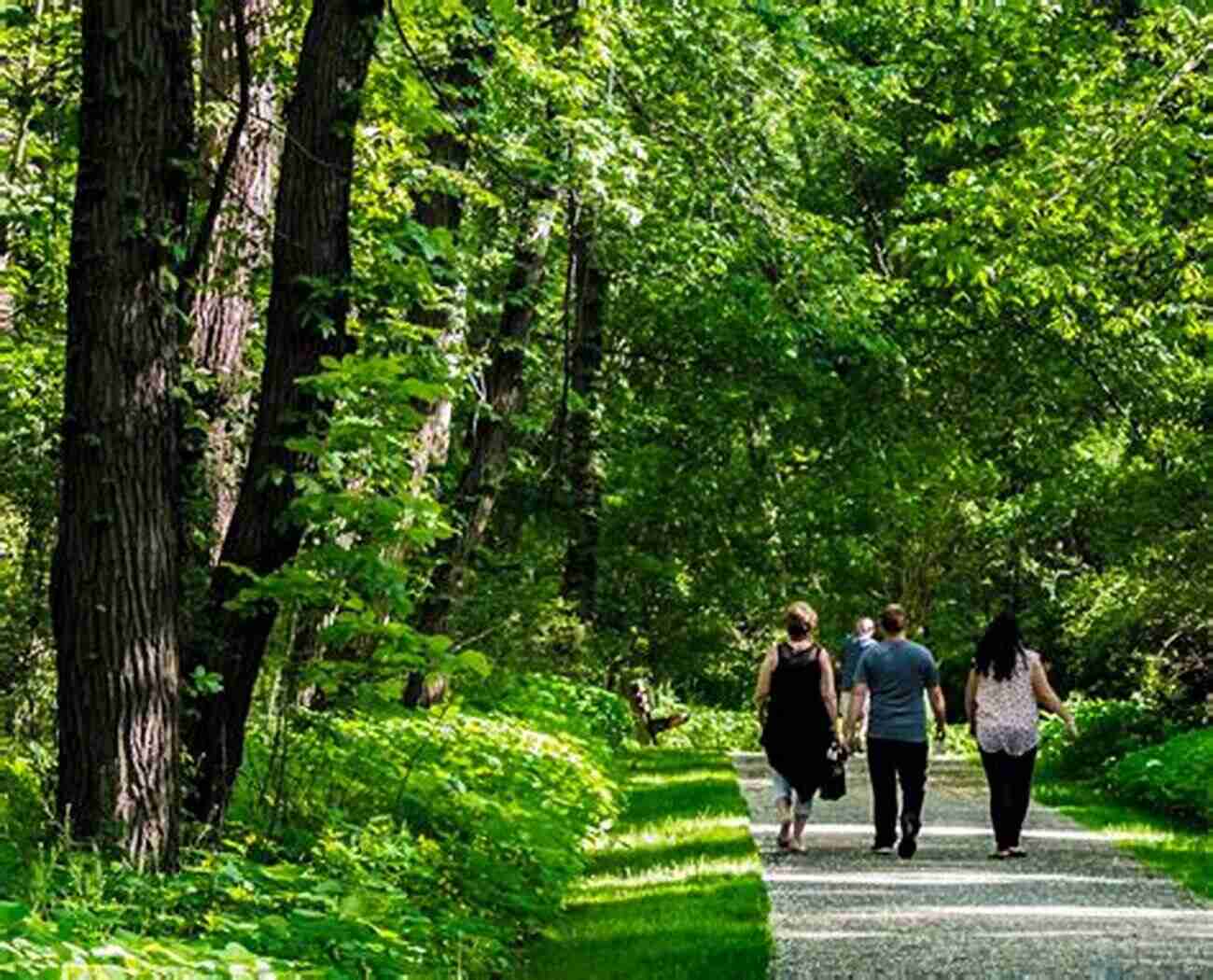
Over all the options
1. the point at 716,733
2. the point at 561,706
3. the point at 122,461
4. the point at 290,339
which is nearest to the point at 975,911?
the point at 290,339

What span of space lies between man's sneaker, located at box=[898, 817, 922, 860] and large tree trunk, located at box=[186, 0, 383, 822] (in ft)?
19.7

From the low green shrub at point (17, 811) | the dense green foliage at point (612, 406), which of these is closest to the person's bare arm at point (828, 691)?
the dense green foliage at point (612, 406)

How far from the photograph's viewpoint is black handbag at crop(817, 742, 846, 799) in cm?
1495

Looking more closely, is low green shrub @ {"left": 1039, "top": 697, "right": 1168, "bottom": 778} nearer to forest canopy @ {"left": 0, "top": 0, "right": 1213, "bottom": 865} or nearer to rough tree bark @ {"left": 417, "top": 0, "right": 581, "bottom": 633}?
forest canopy @ {"left": 0, "top": 0, "right": 1213, "bottom": 865}

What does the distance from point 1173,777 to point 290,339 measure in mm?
11822

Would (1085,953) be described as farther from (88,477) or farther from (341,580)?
(88,477)

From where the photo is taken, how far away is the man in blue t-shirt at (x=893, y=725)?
14828mm

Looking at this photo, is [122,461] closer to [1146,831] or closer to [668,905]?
[668,905]

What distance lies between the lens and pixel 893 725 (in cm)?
1495

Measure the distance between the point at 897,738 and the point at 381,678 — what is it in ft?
18.8

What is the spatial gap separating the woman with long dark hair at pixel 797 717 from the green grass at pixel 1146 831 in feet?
7.87

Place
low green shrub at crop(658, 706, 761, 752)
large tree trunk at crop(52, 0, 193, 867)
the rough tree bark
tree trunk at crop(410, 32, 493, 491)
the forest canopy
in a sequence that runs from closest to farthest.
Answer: large tree trunk at crop(52, 0, 193, 867)
the forest canopy
tree trunk at crop(410, 32, 493, 491)
the rough tree bark
low green shrub at crop(658, 706, 761, 752)

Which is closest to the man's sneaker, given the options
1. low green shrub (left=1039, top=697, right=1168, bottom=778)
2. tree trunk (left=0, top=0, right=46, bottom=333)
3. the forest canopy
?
the forest canopy

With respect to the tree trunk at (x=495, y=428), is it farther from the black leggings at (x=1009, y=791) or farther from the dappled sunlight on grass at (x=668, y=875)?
the black leggings at (x=1009, y=791)
